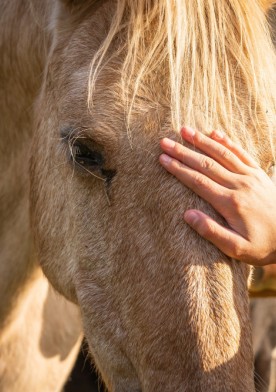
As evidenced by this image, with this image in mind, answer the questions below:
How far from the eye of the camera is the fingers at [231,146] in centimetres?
204

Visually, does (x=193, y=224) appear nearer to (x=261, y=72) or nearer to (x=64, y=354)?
(x=261, y=72)

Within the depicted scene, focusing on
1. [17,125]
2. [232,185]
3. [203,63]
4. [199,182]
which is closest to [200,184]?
[199,182]

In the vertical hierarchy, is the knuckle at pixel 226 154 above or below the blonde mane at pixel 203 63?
below

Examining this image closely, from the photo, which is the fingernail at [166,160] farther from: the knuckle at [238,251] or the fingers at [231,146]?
the knuckle at [238,251]

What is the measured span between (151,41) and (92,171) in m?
0.44

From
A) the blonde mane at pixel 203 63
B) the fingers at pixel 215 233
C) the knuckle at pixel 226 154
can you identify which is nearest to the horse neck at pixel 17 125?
the blonde mane at pixel 203 63

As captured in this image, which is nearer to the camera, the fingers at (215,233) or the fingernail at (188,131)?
the fingers at (215,233)

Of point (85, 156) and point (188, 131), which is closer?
point (188, 131)

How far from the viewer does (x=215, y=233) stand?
191 cm

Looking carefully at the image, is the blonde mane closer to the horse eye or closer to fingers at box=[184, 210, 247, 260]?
the horse eye

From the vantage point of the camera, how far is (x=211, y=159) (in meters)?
2.05

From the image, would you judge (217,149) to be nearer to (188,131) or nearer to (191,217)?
(188,131)

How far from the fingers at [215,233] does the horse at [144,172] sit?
2cm

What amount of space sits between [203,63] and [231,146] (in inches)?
10.9
